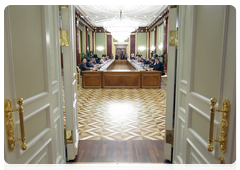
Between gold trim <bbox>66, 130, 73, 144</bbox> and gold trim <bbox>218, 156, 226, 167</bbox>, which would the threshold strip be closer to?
gold trim <bbox>66, 130, 73, 144</bbox>

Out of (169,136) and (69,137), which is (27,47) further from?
(169,136)

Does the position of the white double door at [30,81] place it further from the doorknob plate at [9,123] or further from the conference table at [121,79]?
the conference table at [121,79]

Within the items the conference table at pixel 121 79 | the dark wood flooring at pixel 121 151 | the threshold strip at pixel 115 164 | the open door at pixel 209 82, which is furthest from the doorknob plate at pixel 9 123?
the conference table at pixel 121 79

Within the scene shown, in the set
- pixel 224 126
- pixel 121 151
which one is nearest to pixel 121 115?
pixel 121 151

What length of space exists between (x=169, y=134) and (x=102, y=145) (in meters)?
1.21

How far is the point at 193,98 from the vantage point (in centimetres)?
184

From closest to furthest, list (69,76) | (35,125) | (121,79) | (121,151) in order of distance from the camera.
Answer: (35,125) → (69,76) → (121,151) → (121,79)

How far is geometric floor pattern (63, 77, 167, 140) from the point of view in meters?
3.88

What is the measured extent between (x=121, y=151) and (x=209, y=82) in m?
2.04

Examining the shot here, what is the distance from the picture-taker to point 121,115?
5.06 m

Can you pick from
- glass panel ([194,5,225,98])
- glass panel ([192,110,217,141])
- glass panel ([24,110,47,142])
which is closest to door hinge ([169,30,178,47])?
glass panel ([194,5,225,98])

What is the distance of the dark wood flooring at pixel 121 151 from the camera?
2.93m

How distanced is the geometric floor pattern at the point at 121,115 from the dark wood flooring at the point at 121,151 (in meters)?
0.22

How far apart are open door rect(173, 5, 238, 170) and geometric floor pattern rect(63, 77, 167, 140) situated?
1721mm
